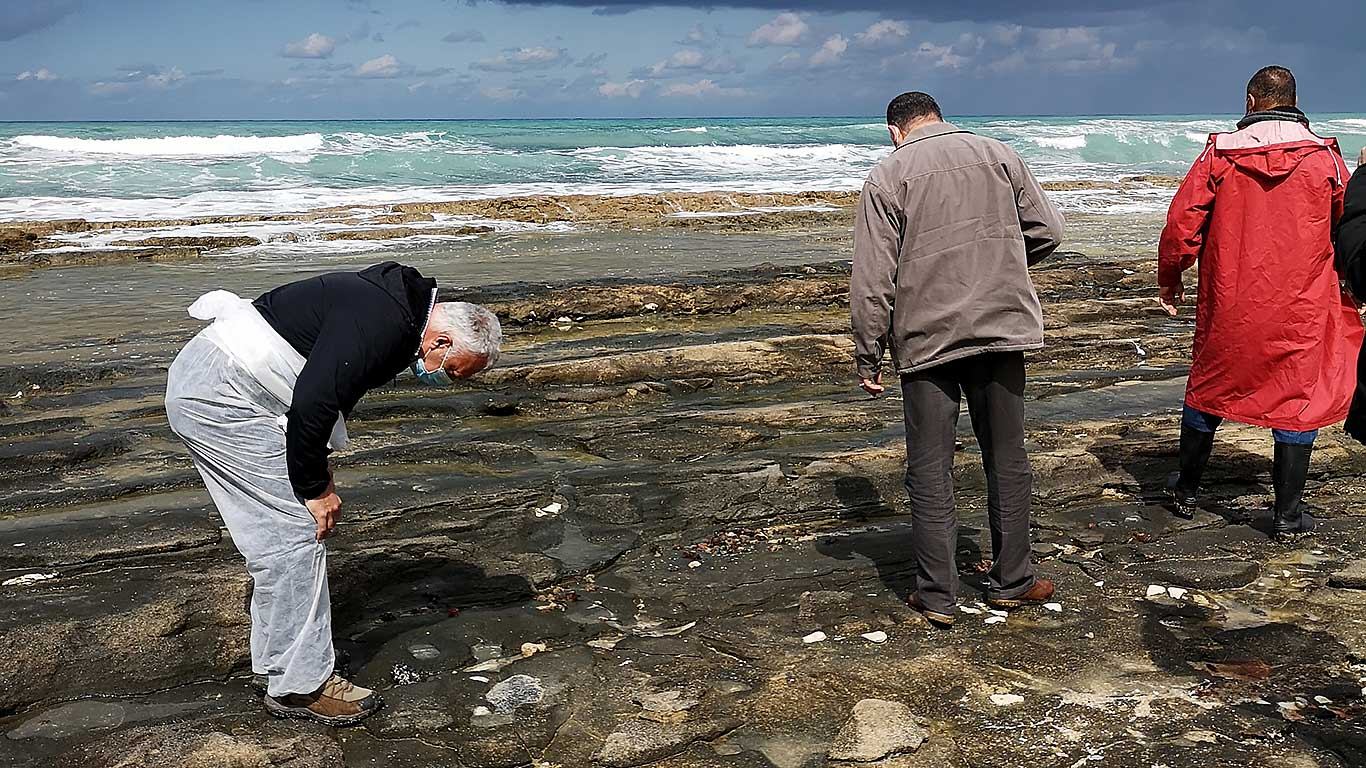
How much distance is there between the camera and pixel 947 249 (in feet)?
14.2

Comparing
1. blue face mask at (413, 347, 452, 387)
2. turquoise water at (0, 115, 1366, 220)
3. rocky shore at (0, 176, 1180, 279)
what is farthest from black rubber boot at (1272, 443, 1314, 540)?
turquoise water at (0, 115, 1366, 220)

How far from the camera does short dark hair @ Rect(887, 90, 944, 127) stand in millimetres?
4488

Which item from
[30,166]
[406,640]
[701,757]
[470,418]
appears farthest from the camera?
[30,166]

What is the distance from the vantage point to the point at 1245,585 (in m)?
4.97

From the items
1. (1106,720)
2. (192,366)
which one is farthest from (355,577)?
(1106,720)

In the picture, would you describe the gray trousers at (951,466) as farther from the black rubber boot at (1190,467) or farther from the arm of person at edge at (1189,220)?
the black rubber boot at (1190,467)

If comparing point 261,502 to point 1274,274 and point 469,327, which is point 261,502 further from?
point 1274,274

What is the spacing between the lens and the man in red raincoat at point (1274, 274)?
5277mm

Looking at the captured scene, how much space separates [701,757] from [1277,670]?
84.2 inches

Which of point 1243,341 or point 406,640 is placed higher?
point 1243,341

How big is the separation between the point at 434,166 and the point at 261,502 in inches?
1579

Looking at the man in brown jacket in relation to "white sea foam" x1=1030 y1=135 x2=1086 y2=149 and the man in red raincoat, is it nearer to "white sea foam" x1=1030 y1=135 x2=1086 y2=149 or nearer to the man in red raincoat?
the man in red raincoat

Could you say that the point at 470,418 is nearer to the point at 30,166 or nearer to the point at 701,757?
the point at 701,757

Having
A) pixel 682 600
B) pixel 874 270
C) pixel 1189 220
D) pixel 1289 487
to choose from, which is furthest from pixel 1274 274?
pixel 682 600
